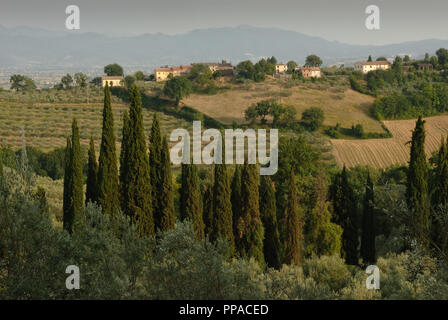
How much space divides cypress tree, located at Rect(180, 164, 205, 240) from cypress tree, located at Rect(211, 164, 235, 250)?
83 cm

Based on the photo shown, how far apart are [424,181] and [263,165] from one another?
18.1m

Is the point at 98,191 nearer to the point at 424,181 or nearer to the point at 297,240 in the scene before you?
the point at 297,240

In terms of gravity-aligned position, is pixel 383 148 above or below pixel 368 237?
Answer: above

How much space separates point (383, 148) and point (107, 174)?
1638 inches

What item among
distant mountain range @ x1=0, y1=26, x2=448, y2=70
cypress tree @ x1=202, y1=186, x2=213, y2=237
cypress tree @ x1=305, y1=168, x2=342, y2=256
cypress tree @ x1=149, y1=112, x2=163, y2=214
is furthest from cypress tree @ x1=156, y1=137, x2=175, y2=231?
distant mountain range @ x1=0, y1=26, x2=448, y2=70

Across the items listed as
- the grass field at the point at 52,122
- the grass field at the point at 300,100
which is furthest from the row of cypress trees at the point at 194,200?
the grass field at the point at 300,100

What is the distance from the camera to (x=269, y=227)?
22672mm

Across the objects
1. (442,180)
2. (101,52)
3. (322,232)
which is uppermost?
A: (101,52)

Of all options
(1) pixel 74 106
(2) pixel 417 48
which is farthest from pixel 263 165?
(2) pixel 417 48

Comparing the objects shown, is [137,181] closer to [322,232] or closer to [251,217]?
[251,217]

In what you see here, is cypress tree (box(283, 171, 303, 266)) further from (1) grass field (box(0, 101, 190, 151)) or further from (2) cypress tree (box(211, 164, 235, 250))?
(1) grass field (box(0, 101, 190, 151))

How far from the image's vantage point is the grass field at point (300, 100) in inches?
2486

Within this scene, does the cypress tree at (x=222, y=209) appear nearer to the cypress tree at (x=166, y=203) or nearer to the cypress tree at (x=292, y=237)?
the cypress tree at (x=292, y=237)

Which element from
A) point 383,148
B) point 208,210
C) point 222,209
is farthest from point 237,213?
point 383,148
